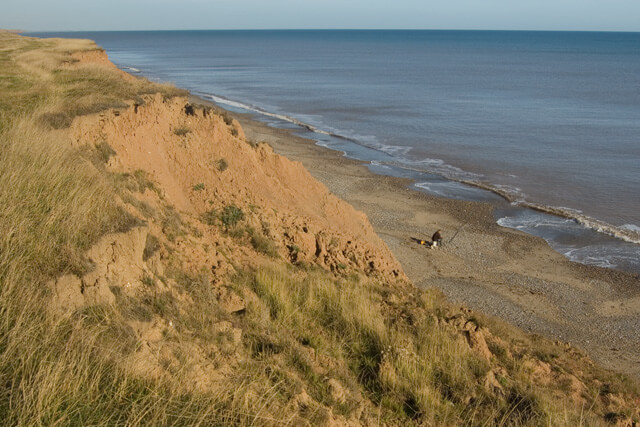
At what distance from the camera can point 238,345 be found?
23.5 feet

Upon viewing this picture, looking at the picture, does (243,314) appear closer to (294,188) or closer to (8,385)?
(8,385)

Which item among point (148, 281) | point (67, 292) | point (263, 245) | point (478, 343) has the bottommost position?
point (478, 343)

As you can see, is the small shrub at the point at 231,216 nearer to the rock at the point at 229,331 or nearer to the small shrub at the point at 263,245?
the small shrub at the point at 263,245

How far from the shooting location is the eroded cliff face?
12.1 meters

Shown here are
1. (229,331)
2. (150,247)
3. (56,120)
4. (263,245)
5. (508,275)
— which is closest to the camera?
(229,331)

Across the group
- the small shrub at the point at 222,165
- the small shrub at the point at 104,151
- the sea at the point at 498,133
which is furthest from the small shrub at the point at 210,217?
the sea at the point at 498,133

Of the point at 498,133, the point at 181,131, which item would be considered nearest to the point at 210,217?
the point at 181,131

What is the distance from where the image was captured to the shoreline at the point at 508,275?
15.0m

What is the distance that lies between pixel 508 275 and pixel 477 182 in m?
12.1

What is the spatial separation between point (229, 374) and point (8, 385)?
2.19m

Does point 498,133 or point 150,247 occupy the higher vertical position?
point 150,247

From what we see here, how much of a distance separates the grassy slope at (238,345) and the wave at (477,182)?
43.9ft

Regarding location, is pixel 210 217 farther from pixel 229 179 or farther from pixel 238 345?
pixel 238 345

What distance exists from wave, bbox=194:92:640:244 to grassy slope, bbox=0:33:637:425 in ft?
43.9
